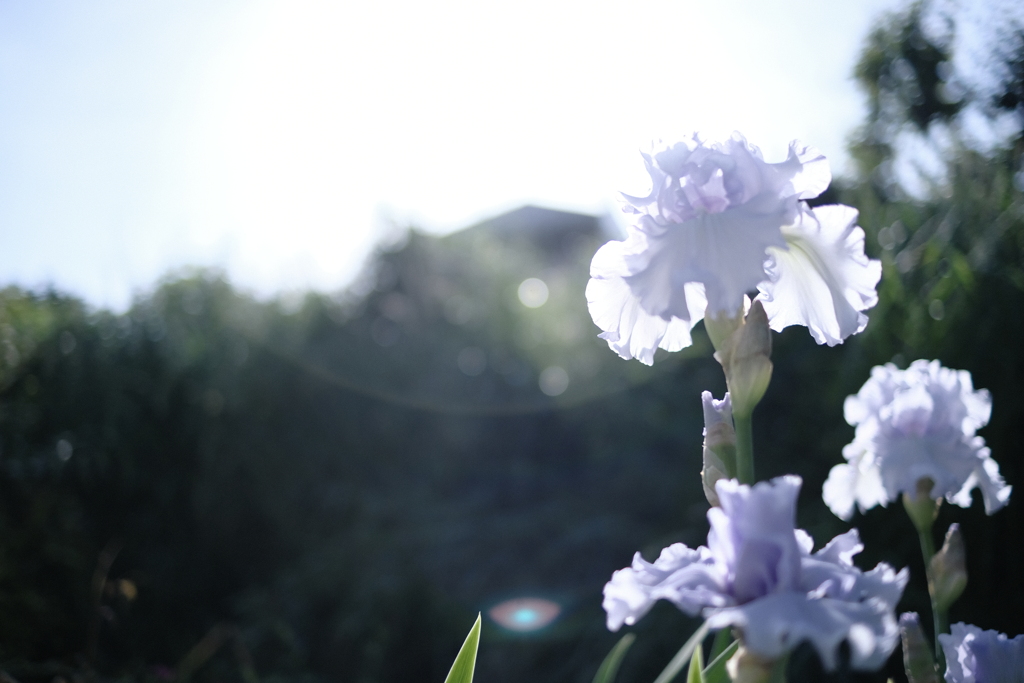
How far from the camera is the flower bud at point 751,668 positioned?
496 mm

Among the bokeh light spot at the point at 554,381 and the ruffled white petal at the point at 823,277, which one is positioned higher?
the bokeh light spot at the point at 554,381

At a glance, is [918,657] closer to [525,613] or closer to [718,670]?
[718,670]

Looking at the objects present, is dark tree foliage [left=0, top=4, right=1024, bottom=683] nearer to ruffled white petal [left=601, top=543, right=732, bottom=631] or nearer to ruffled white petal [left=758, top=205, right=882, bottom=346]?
ruffled white petal [left=758, top=205, right=882, bottom=346]

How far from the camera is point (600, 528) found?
8.57ft

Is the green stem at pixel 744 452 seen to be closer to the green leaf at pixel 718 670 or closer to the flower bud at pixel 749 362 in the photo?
the flower bud at pixel 749 362

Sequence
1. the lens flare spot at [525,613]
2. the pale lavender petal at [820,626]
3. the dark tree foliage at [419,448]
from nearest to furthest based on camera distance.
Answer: the pale lavender petal at [820,626] → the dark tree foliage at [419,448] → the lens flare spot at [525,613]

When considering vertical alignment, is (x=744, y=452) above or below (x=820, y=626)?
above

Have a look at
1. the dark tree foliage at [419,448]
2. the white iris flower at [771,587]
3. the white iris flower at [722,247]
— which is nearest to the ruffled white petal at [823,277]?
the white iris flower at [722,247]

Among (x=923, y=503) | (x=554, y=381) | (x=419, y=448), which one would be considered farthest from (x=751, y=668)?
(x=419, y=448)

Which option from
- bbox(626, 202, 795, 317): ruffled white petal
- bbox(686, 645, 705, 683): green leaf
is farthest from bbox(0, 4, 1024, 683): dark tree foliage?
bbox(686, 645, 705, 683): green leaf

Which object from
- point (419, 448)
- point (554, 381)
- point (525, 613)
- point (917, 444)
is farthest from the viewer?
point (419, 448)

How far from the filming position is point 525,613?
2.58 m

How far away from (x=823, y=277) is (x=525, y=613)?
2.20 m

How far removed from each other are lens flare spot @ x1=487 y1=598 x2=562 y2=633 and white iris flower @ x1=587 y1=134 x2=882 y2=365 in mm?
2081
